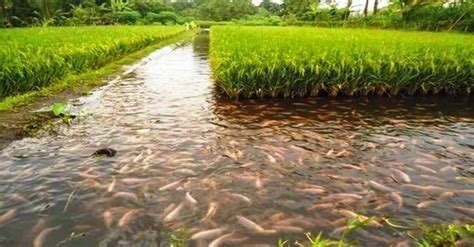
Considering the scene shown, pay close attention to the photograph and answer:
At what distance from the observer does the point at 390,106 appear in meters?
8.09

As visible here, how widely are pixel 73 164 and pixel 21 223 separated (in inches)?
53.2

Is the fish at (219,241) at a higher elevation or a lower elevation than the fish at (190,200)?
lower

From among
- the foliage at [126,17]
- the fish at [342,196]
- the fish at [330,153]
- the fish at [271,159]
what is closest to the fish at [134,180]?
the fish at [271,159]

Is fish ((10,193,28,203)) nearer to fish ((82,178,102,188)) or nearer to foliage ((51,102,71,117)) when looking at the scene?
fish ((82,178,102,188))

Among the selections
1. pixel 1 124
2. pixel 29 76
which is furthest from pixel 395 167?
pixel 29 76

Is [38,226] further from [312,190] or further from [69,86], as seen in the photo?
[69,86]

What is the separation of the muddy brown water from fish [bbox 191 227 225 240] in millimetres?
35

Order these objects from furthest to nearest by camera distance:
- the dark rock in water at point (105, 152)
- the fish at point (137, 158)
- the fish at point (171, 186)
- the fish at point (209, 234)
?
the dark rock in water at point (105, 152)
the fish at point (137, 158)
the fish at point (171, 186)
the fish at point (209, 234)

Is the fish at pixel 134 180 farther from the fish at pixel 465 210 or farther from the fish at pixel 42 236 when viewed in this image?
the fish at pixel 465 210

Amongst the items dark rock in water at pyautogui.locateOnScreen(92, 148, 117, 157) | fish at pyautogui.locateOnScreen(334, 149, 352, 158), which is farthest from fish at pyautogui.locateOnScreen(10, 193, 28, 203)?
fish at pyautogui.locateOnScreen(334, 149, 352, 158)

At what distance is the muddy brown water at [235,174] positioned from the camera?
3449 millimetres

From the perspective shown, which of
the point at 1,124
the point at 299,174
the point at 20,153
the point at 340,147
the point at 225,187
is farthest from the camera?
the point at 1,124

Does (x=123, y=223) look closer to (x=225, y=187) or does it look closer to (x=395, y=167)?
(x=225, y=187)

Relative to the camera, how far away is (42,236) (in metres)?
3.23
